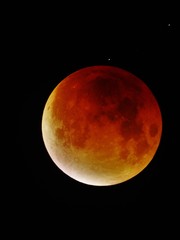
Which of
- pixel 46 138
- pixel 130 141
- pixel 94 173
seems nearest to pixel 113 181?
pixel 94 173

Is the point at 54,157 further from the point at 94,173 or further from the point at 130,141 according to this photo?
the point at 130,141

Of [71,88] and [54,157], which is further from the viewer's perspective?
[54,157]

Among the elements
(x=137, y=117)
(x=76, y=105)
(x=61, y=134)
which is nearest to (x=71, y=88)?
(x=76, y=105)

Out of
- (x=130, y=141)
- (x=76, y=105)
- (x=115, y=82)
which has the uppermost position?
(x=115, y=82)

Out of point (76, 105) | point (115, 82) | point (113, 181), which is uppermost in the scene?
point (115, 82)

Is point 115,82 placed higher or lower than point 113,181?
higher

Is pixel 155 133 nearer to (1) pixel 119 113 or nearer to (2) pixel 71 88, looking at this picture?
(1) pixel 119 113
